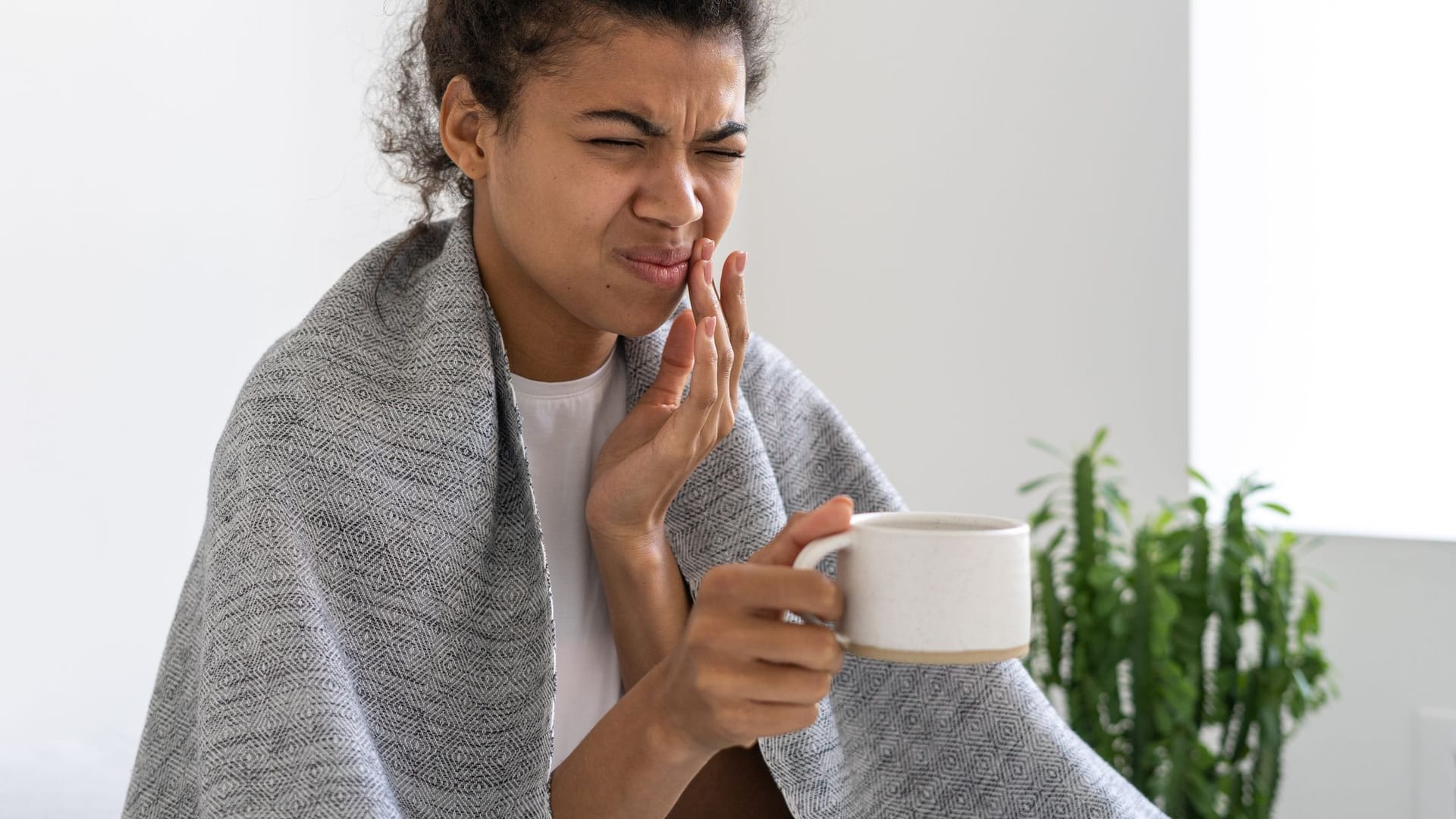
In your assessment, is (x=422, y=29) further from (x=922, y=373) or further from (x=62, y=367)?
(x=922, y=373)

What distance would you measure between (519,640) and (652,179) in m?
0.39

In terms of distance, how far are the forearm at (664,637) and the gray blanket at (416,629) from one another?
1.6 inches

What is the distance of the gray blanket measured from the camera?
893 millimetres

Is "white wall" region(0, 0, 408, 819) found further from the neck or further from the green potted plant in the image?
the green potted plant

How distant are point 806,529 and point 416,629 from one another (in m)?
0.36

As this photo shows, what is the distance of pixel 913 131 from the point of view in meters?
2.63

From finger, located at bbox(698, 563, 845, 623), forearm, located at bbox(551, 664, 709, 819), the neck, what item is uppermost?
the neck

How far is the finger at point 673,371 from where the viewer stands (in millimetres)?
1172

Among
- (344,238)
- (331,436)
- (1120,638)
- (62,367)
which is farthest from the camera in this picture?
(1120,638)

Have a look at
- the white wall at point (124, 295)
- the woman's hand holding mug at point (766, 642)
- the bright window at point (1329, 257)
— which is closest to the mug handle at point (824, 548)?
the woman's hand holding mug at point (766, 642)

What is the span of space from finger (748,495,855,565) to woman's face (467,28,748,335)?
0.32m

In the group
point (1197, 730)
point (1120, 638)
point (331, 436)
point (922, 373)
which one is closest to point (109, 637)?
point (331, 436)

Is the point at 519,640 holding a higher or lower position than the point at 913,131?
lower

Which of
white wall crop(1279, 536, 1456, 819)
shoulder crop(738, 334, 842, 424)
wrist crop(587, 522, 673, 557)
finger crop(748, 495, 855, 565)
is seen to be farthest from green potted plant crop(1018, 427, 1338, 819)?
finger crop(748, 495, 855, 565)
